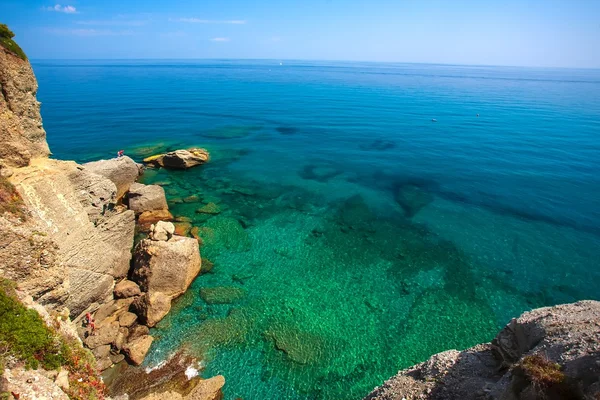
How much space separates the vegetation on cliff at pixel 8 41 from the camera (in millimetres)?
17656

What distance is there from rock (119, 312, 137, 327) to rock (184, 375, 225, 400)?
6271 mm

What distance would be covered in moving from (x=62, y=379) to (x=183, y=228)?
18656mm

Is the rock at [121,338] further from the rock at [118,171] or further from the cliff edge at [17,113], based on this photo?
the rock at [118,171]

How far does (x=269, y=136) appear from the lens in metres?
64.6

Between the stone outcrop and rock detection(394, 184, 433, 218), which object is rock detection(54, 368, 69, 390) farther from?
rock detection(394, 184, 433, 218)

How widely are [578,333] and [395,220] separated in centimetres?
2282

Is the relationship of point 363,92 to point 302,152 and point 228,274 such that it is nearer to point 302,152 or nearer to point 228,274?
point 302,152

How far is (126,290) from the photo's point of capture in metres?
20.7

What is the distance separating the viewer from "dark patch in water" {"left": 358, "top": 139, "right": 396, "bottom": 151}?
2286 inches

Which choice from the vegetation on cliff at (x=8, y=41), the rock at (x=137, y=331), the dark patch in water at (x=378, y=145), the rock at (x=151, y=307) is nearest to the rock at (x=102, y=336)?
the rock at (x=137, y=331)

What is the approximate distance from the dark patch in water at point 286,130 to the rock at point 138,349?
5389cm

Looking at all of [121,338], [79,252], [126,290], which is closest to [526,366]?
[121,338]

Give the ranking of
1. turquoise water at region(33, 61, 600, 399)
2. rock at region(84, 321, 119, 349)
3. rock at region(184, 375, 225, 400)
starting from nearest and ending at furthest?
rock at region(184, 375, 225, 400)
rock at region(84, 321, 119, 349)
turquoise water at region(33, 61, 600, 399)

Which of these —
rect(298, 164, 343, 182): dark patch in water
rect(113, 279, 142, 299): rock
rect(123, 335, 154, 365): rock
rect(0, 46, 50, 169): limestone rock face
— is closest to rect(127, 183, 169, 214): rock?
rect(113, 279, 142, 299): rock
